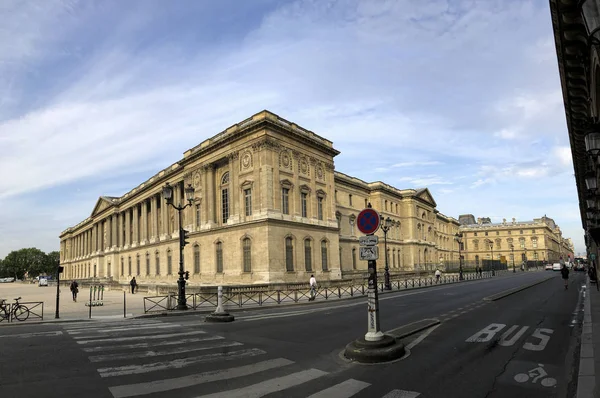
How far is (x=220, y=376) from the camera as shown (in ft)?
23.9

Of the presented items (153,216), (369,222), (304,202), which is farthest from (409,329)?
(153,216)

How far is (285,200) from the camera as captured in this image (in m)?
41.1

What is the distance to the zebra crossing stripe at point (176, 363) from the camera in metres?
7.70

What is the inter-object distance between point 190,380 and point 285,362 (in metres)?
2.08

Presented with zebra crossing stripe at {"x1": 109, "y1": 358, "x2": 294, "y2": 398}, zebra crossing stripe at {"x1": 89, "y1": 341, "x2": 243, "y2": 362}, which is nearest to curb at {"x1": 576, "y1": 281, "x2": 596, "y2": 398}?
zebra crossing stripe at {"x1": 109, "y1": 358, "x2": 294, "y2": 398}

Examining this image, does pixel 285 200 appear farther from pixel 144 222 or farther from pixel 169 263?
pixel 144 222

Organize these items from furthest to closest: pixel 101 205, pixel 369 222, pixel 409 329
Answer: pixel 101 205 < pixel 409 329 < pixel 369 222

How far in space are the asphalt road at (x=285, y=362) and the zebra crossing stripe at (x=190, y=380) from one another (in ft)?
0.06

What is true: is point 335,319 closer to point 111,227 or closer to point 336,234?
point 336,234

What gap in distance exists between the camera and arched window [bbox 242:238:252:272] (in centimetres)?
3975

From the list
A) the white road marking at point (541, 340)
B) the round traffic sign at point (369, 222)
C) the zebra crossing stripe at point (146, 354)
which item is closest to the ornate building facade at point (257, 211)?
the white road marking at point (541, 340)

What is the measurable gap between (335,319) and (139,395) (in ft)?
33.2

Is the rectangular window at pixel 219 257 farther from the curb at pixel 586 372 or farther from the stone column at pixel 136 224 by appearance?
the curb at pixel 586 372

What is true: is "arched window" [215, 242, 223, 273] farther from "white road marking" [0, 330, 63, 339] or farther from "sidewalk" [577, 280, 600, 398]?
"sidewalk" [577, 280, 600, 398]
